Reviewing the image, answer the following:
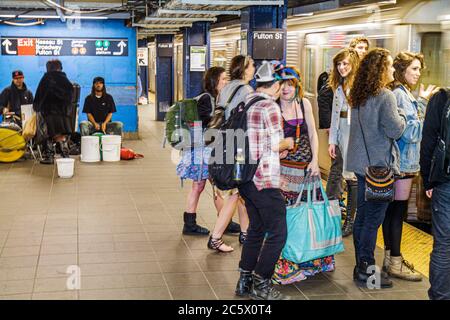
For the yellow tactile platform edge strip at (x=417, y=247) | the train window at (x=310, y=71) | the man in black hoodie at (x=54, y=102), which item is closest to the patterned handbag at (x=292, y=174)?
the yellow tactile platform edge strip at (x=417, y=247)

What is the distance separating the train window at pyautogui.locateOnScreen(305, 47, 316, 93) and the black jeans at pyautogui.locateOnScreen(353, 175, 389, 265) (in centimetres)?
425

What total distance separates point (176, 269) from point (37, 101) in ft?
17.9

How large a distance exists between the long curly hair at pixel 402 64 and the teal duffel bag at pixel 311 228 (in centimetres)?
89

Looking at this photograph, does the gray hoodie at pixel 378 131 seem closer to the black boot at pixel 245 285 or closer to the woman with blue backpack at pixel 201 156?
the black boot at pixel 245 285

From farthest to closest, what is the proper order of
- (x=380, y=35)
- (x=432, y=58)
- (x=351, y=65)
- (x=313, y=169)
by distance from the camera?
(x=380, y=35) < (x=432, y=58) < (x=351, y=65) < (x=313, y=169)

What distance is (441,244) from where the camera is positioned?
3627 millimetres

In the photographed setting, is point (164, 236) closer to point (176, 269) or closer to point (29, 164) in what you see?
point (176, 269)

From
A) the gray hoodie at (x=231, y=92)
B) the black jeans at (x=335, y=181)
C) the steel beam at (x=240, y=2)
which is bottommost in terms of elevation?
the black jeans at (x=335, y=181)

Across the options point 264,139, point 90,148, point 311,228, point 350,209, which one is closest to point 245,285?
point 311,228

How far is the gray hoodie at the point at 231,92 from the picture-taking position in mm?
4234

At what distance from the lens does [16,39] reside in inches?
448

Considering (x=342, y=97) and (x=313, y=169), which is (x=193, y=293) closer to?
(x=313, y=169)

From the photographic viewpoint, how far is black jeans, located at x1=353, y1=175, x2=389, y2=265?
4.16 metres

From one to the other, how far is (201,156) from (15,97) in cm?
562
